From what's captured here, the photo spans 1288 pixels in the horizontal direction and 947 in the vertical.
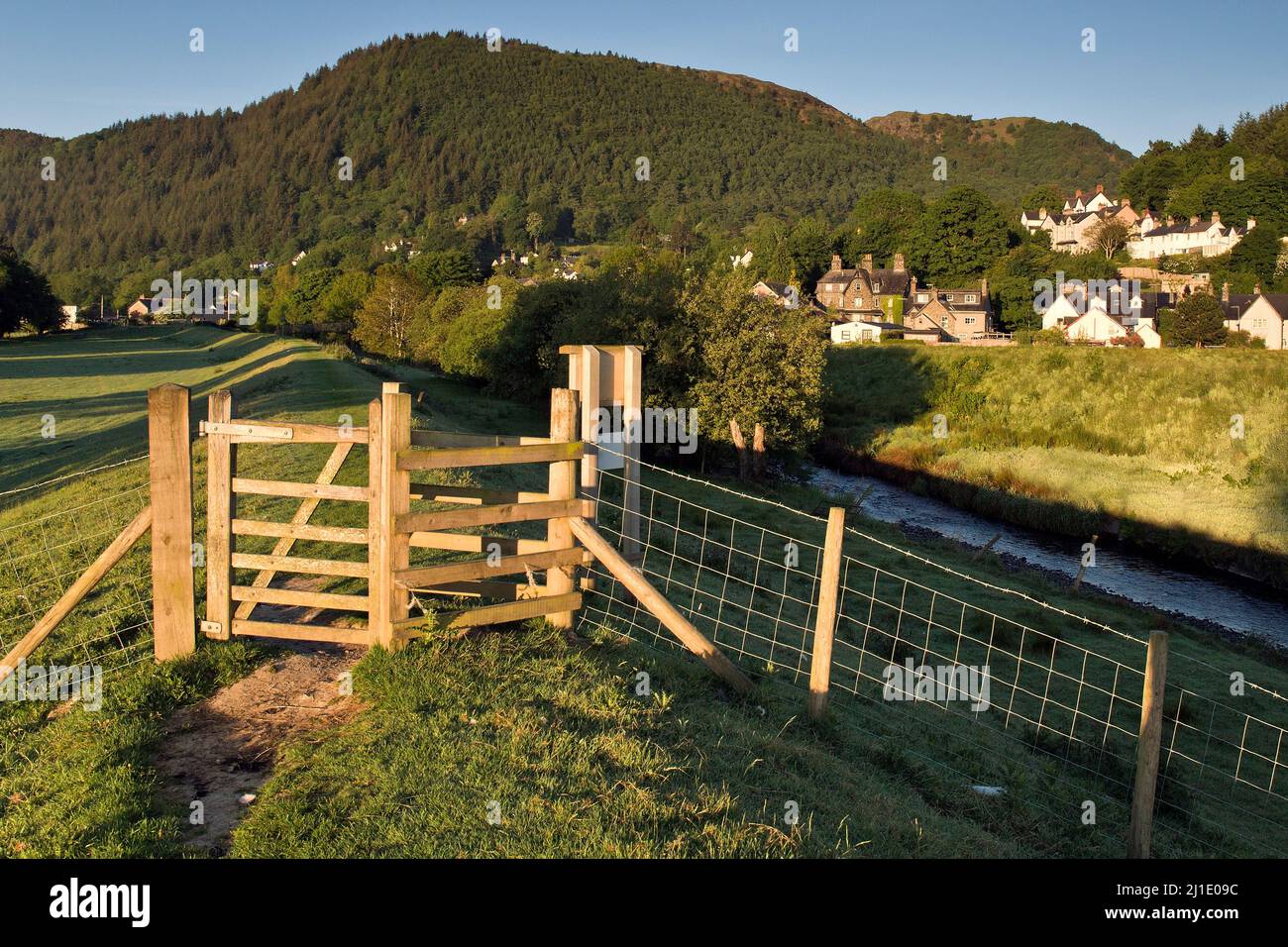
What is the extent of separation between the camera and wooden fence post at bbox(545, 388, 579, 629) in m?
9.66

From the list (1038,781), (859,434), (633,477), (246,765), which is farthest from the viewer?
(859,434)

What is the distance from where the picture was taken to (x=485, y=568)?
8984 mm

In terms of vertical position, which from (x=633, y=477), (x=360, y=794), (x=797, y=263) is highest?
(x=797, y=263)

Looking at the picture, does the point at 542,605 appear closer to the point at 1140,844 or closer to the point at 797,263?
the point at 1140,844

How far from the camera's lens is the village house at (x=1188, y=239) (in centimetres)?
12212

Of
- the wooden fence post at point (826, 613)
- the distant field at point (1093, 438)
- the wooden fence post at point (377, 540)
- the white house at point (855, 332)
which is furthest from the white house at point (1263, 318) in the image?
the wooden fence post at point (377, 540)

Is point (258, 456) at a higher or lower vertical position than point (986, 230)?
lower

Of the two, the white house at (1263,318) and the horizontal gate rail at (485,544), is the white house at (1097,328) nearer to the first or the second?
the white house at (1263,318)

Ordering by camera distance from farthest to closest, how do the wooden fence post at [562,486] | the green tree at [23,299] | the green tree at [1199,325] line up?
the green tree at [23,299], the green tree at [1199,325], the wooden fence post at [562,486]

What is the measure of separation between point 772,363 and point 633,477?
2813cm

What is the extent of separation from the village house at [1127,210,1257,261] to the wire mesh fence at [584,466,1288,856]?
11860cm

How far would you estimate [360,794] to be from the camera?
6.62m

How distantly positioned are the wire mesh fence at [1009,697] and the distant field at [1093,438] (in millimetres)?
14975
